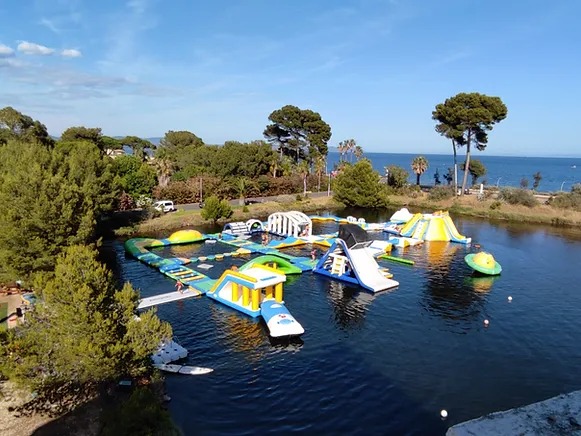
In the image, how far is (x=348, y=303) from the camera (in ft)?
104

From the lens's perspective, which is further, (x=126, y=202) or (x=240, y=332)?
(x=126, y=202)

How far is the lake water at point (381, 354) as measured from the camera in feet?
61.5

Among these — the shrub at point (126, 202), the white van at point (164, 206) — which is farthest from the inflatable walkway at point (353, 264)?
the shrub at point (126, 202)

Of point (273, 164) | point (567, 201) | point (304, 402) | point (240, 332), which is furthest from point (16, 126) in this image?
point (567, 201)

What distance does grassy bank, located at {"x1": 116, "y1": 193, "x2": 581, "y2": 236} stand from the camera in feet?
190

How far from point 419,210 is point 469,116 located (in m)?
17.6

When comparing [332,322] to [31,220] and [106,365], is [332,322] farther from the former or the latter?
[31,220]

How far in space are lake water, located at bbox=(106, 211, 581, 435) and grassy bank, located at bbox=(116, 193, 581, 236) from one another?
19.5 metres

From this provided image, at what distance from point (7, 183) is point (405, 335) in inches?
1078

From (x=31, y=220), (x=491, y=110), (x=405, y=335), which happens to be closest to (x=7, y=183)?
(x=31, y=220)

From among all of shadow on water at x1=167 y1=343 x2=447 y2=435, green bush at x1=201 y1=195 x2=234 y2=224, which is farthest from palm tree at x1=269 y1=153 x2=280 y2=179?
shadow on water at x1=167 y1=343 x2=447 y2=435

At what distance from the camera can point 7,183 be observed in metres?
28.8

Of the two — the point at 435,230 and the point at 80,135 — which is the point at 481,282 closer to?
the point at 435,230

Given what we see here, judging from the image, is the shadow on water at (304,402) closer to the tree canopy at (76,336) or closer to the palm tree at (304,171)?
the tree canopy at (76,336)
